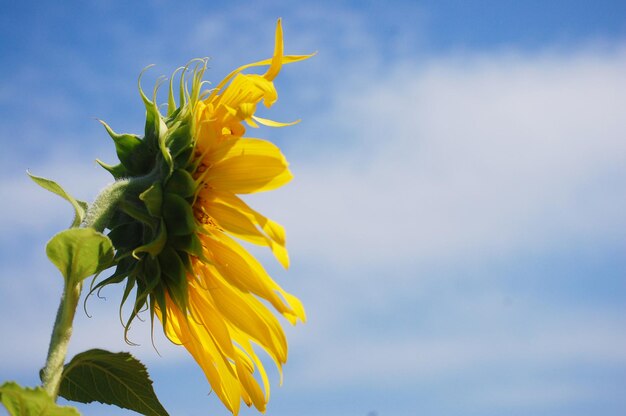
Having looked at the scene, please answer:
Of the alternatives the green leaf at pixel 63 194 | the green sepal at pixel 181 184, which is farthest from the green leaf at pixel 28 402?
the green sepal at pixel 181 184

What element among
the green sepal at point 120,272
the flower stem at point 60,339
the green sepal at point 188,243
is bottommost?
the flower stem at point 60,339

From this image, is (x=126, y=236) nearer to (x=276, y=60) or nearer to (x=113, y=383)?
(x=113, y=383)

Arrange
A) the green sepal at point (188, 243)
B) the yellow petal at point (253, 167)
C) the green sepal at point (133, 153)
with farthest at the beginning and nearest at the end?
the green sepal at point (133, 153), the green sepal at point (188, 243), the yellow petal at point (253, 167)

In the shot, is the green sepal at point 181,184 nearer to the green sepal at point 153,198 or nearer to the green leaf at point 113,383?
the green sepal at point 153,198

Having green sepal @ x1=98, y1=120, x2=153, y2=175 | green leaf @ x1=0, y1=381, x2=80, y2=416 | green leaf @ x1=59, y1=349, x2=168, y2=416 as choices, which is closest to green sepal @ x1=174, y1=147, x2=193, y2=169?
green sepal @ x1=98, y1=120, x2=153, y2=175

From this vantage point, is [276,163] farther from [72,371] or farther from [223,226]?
[72,371]

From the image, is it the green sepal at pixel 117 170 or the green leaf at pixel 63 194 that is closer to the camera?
the green leaf at pixel 63 194

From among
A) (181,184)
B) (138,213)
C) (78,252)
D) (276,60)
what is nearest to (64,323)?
(78,252)
